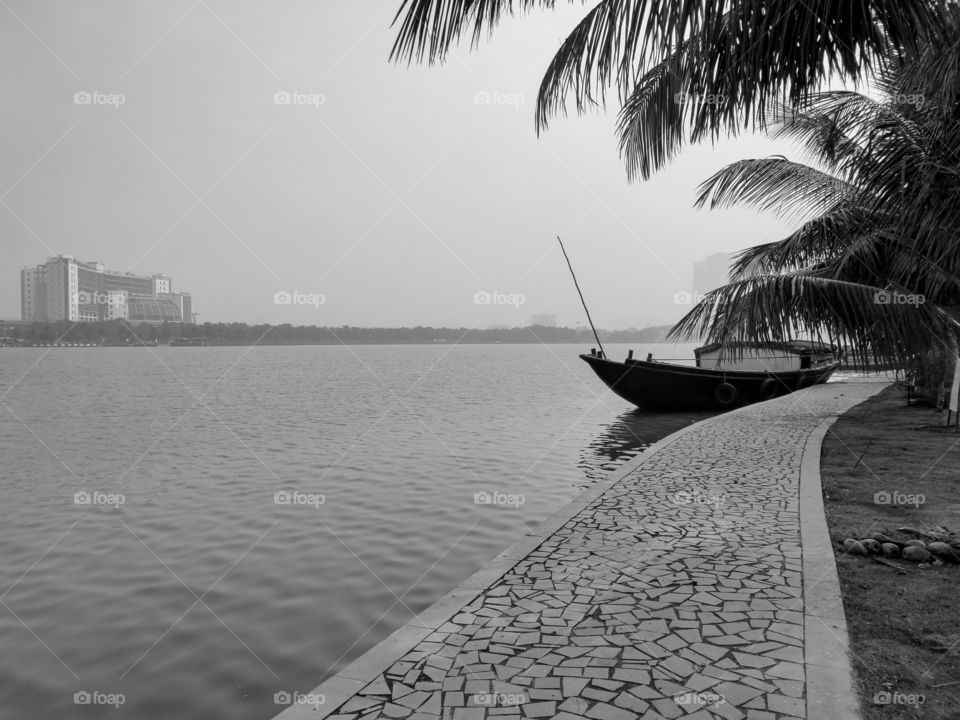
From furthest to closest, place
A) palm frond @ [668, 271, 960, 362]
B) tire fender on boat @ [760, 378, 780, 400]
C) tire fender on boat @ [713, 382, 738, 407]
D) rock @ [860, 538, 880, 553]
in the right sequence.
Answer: tire fender on boat @ [760, 378, 780, 400]
tire fender on boat @ [713, 382, 738, 407]
palm frond @ [668, 271, 960, 362]
rock @ [860, 538, 880, 553]

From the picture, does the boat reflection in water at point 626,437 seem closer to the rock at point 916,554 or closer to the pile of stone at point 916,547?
the pile of stone at point 916,547

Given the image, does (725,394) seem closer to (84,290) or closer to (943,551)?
(943,551)

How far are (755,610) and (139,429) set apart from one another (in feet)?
58.4

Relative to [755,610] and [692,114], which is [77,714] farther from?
[692,114]

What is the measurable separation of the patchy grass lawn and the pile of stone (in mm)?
79

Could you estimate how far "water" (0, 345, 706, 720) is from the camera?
450 centimetres

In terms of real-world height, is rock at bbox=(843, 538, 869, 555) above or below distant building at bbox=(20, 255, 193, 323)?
below

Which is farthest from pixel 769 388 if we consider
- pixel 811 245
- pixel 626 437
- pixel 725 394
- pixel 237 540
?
pixel 237 540

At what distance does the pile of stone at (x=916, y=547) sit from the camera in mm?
4711

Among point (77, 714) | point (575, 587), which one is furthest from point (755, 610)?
point (77, 714)

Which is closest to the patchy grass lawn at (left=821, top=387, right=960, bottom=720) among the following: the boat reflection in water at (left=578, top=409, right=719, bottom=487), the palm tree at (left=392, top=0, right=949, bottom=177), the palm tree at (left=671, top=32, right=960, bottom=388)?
the palm tree at (left=671, top=32, right=960, bottom=388)

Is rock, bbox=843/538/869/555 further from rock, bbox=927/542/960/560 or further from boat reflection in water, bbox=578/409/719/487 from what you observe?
boat reflection in water, bbox=578/409/719/487

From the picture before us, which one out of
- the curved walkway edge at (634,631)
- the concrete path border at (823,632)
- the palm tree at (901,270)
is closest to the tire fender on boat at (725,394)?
the palm tree at (901,270)

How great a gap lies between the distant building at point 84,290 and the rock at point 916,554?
135 ft
